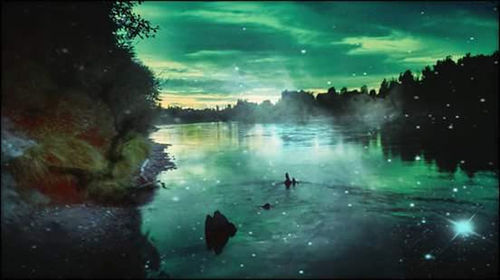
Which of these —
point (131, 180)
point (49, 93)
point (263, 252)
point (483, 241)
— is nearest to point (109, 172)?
point (131, 180)

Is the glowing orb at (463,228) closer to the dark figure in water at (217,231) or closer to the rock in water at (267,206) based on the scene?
the rock in water at (267,206)

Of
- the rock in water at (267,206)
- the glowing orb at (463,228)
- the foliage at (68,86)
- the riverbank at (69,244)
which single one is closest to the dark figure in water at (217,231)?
the riverbank at (69,244)

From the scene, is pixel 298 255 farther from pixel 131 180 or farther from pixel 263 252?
pixel 131 180

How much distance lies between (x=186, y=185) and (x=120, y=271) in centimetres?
2686

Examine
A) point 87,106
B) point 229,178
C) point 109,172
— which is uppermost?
point 87,106

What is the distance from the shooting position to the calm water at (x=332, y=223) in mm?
20609

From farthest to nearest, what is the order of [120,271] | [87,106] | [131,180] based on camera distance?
1. [131,180]
2. [87,106]
3. [120,271]

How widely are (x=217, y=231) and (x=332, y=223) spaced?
802 cm

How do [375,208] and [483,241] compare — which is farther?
[375,208]

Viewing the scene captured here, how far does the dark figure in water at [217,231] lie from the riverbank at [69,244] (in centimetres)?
338

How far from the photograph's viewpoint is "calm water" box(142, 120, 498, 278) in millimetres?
20609

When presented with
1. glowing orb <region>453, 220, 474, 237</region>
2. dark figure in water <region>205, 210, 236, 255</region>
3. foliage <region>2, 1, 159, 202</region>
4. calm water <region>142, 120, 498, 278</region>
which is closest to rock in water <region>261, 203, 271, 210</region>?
calm water <region>142, 120, 498, 278</region>

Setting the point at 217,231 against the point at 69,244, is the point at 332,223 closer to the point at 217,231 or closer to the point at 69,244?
the point at 217,231

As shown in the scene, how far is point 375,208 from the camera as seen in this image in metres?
33.6
